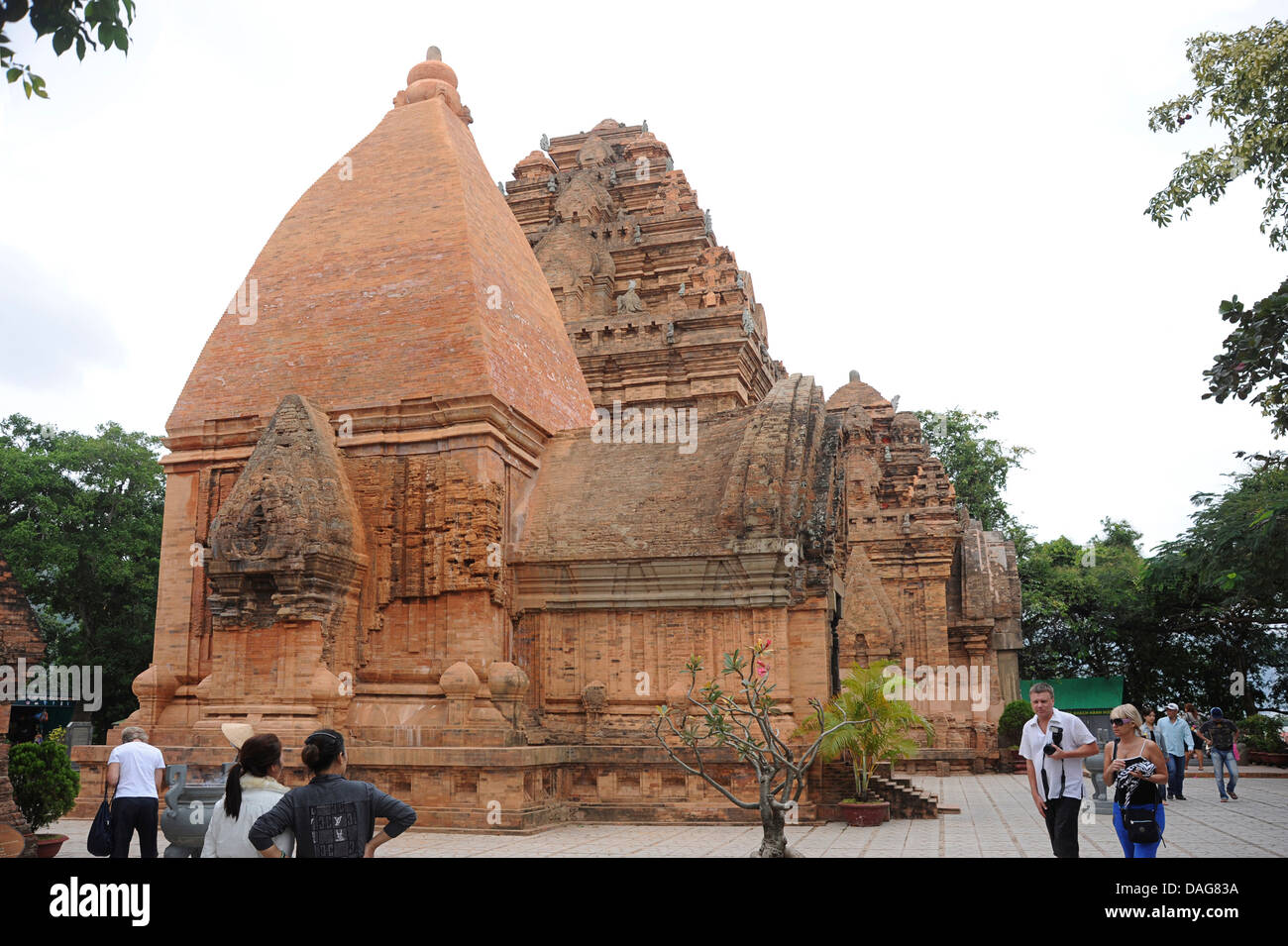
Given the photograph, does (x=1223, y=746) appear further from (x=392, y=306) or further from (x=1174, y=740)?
(x=392, y=306)

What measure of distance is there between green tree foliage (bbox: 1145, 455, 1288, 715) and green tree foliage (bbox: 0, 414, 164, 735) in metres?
26.2

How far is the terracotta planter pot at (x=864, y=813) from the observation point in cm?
1234

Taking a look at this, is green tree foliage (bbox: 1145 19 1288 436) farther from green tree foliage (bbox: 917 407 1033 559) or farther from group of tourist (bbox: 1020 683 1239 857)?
green tree foliage (bbox: 917 407 1033 559)

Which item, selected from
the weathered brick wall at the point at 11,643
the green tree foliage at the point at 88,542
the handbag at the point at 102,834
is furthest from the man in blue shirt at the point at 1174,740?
the green tree foliage at the point at 88,542

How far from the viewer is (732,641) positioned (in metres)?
13.1

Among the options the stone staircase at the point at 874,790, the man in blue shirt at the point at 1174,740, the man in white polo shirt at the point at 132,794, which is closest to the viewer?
the man in white polo shirt at the point at 132,794

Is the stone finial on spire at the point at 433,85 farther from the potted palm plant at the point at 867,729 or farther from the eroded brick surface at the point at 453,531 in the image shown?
the potted palm plant at the point at 867,729

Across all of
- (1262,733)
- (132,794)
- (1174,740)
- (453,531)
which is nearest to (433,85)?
(453,531)

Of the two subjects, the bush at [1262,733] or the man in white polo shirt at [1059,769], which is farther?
the bush at [1262,733]

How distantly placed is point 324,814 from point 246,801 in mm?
408

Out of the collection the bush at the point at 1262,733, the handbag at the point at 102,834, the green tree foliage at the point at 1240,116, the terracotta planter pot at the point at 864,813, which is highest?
the green tree foliage at the point at 1240,116

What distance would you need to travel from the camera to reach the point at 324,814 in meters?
4.29

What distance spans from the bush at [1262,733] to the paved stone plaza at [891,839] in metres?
11.6
